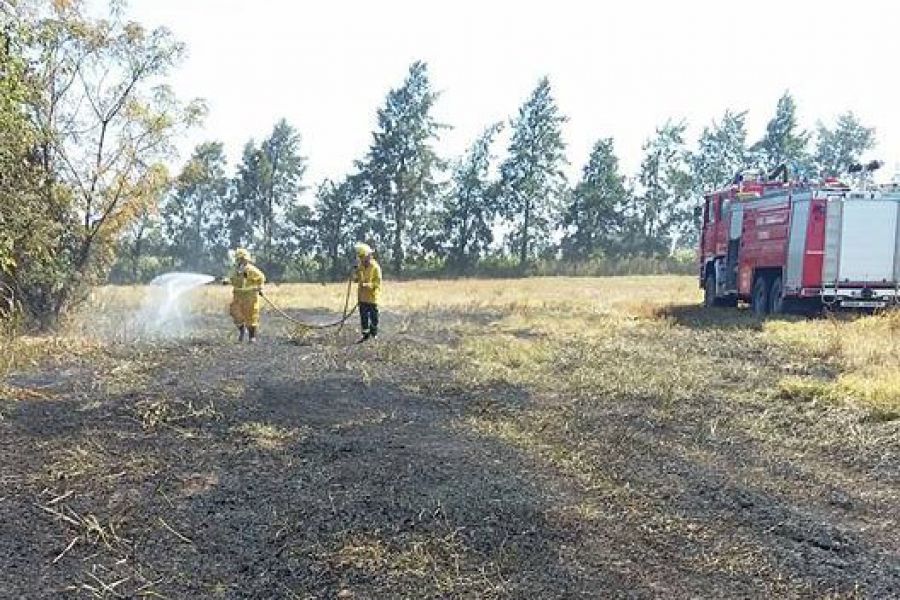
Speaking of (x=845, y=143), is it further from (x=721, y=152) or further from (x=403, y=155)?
(x=403, y=155)

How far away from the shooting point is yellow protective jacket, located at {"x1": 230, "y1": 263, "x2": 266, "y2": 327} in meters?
13.6

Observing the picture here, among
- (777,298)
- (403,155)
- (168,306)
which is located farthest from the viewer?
(403,155)

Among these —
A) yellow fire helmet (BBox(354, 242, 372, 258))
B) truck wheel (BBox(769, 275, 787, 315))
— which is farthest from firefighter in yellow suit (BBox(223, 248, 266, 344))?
truck wheel (BBox(769, 275, 787, 315))

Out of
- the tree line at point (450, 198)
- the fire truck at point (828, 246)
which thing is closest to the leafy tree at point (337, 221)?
the tree line at point (450, 198)

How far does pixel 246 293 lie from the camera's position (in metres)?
13.7

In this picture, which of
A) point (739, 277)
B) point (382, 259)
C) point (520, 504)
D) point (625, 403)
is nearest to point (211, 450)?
point (520, 504)

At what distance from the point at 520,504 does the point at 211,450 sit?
2.72 m

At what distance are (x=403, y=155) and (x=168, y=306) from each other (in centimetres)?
3918

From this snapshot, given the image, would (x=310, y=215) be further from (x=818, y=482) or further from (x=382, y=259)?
(x=818, y=482)

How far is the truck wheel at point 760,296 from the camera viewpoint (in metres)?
18.6

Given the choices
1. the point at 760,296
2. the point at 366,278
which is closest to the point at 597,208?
the point at 760,296

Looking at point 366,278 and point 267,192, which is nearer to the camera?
point 366,278

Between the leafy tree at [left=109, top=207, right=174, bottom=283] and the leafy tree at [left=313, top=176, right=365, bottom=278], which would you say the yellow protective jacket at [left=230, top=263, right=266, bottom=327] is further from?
the leafy tree at [left=313, top=176, right=365, bottom=278]

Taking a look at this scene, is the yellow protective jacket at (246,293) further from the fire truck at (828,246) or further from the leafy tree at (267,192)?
the leafy tree at (267,192)
